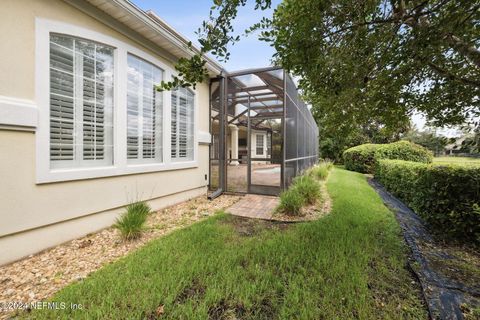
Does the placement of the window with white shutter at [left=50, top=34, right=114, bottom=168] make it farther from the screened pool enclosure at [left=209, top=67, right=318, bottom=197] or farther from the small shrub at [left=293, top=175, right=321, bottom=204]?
the small shrub at [left=293, top=175, right=321, bottom=204]

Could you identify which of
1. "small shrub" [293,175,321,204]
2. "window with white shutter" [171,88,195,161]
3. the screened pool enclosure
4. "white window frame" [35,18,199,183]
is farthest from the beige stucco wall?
"small shrub" [293,175,321,204]

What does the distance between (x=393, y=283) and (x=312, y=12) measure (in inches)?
117

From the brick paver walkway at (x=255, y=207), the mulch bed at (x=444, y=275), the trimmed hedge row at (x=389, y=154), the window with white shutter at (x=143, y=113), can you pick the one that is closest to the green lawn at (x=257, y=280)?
the mulch bed at (x=444, y=275)

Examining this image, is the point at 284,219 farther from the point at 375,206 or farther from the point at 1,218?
the point at 1,218

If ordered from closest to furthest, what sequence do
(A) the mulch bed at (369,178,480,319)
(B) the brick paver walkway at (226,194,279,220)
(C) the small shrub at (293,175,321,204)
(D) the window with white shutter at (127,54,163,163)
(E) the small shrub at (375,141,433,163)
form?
(A) the mulch bed at (369,178,480,319) < (D) the window with white shutter at (127,54,163,163) < (B) the brick paver walkway at (226,194,279,220) < (C) the small shrub at (293,175,321,204) < (E) the small shrub at (375,141,433,163)

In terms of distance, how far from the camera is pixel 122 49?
164 inches

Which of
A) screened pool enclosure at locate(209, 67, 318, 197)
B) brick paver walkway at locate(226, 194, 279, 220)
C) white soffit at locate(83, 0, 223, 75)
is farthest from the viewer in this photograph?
screened pool enclosure at locate(209, 67, 318, 197)

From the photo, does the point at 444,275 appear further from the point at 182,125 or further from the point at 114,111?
the point at 182,125

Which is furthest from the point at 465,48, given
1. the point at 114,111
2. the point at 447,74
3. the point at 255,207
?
the point at 114,111

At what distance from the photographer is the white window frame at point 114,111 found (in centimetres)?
307

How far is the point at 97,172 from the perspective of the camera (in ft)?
12.4

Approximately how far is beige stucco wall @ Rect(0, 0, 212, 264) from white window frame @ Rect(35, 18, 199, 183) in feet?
0.27

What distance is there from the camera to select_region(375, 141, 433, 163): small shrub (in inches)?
485

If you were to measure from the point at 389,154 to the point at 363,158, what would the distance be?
4.44ft
